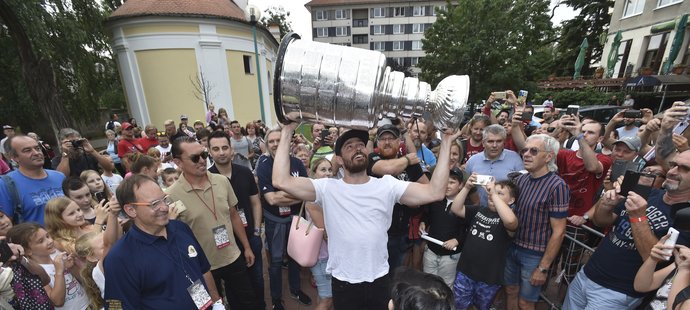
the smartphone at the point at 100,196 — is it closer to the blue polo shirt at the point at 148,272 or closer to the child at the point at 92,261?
the child at the point at 92,261

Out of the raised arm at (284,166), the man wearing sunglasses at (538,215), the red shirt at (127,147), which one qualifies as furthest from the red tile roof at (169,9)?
the man wearing sunglasses at (538,215)

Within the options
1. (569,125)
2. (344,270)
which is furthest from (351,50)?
(569,125)

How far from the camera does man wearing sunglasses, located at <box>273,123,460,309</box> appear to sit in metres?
2.14

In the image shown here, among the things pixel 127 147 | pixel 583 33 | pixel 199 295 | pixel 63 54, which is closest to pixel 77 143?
pixel 127 147

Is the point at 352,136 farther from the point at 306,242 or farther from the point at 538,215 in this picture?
the point at 538,215

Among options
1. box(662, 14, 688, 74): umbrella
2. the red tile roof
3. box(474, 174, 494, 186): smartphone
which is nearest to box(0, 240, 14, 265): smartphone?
box(474, 174, 494, 186): smartphone

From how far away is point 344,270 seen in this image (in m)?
2.25

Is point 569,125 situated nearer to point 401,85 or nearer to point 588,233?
point 588,233

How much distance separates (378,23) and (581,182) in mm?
49625

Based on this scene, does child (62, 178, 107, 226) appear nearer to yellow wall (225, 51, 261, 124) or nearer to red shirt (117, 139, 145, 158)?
red shirt (117, 139, 145, 158)

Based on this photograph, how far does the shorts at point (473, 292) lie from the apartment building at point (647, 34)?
2439 centimetres

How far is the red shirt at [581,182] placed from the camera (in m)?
3.56

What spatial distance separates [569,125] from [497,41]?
18.3 meters

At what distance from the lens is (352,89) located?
1652 millimetres
